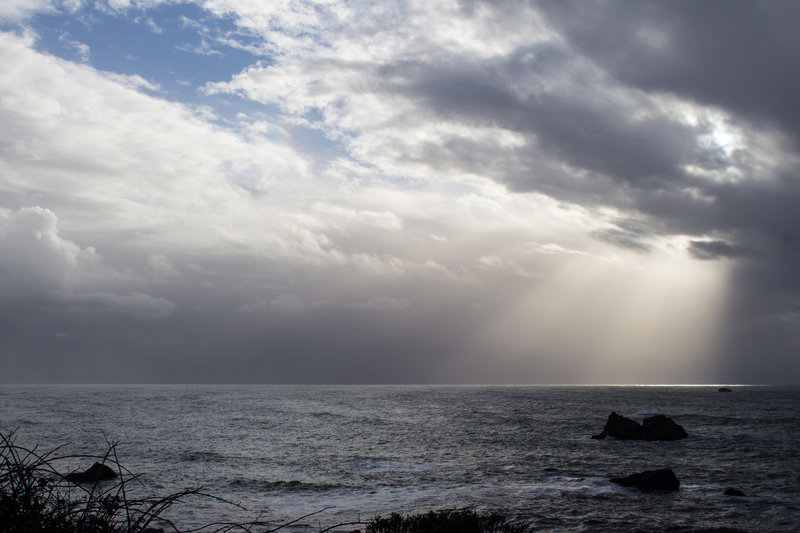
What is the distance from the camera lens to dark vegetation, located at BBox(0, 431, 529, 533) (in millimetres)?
6816

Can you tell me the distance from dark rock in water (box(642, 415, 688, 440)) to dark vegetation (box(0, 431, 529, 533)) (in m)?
50.0

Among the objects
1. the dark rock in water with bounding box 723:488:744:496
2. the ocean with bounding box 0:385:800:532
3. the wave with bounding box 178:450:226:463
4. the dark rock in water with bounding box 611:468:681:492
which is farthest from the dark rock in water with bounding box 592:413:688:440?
the wave with bounding box 178:450:226:463

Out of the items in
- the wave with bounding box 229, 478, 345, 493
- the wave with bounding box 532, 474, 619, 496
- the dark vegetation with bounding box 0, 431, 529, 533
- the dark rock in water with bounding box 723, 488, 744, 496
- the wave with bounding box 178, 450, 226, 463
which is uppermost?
the dark vegetation with bounding box 0, 431, 529, 533

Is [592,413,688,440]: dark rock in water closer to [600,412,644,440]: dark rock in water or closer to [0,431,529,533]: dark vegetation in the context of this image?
[600,412,644,440]: dark rock in water

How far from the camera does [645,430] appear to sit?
70.2 meters

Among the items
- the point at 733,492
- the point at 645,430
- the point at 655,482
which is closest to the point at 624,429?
the point at 645,430

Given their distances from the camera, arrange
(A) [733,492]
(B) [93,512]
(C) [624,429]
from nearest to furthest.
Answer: (B) [93,512]
(A) [733,492]
(C) [624,429]

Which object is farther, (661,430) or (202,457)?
(661,430)

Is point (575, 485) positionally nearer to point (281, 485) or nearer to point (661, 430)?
point (281, 485)

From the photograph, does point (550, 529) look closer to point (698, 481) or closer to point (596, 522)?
point (596, 522)

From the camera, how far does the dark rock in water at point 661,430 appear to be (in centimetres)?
6900

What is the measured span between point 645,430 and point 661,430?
1853 millimetres

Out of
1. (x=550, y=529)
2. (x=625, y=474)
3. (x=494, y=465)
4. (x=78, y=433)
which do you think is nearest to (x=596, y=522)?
(x=550, y=529)

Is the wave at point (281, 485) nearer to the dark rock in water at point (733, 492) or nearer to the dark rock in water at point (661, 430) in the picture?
the dark rock in water at point (733, 492)
